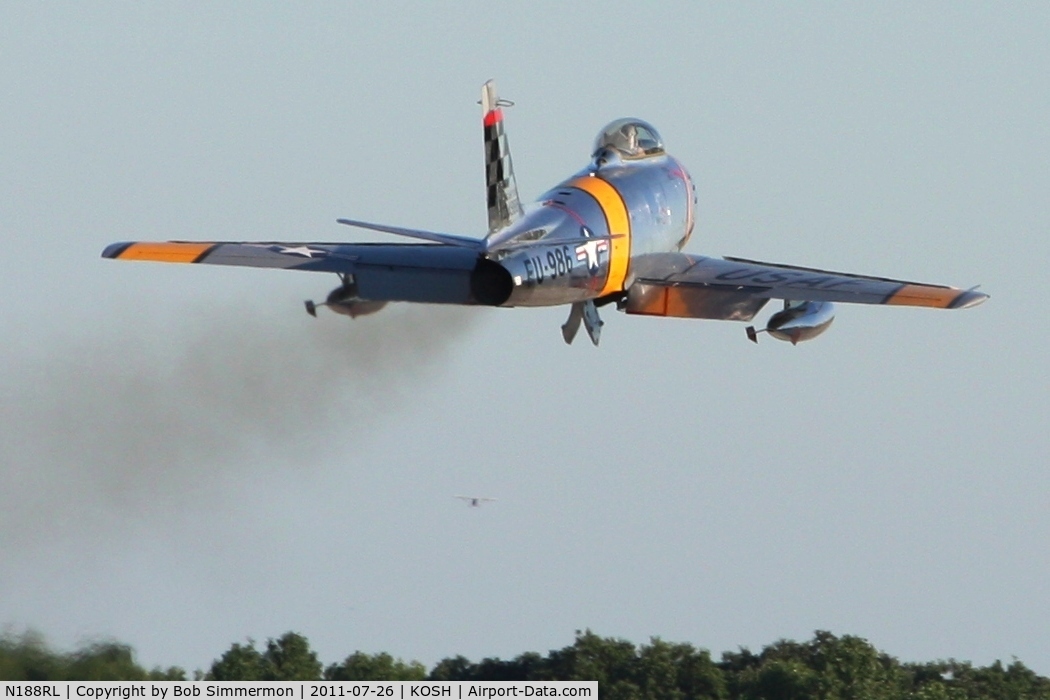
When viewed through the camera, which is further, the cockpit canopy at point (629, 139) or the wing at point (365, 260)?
the cockpit canopy at point (629, 139)

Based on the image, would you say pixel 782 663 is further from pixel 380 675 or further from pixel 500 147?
pixel 500 147

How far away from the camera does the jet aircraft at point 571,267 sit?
43.4 m

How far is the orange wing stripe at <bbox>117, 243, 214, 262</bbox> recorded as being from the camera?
4591cm

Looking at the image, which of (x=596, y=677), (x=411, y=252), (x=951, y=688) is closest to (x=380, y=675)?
(x=596, y=677)

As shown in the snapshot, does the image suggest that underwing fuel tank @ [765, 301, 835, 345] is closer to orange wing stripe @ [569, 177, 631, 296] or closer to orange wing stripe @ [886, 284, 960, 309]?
orange wing stripe @ [886, 284, 960, 309]

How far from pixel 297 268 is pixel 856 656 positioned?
82.0 ft

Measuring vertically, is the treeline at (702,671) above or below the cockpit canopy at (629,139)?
below

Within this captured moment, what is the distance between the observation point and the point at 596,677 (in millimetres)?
68312

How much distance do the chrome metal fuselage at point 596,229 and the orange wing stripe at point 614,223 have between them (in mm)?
16

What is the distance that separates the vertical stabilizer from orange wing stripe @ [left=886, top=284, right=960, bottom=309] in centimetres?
601

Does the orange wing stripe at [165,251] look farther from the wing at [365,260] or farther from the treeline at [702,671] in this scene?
the treeline at [702,671]
